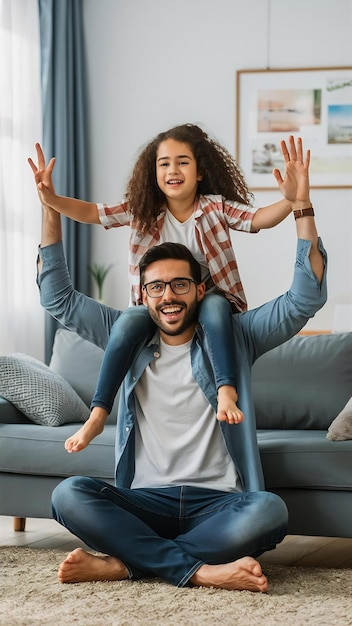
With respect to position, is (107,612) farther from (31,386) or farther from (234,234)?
(234,234)

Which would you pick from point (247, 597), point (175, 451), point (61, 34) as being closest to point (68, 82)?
point (61, 34)

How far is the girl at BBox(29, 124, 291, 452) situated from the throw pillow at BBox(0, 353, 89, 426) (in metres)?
0.68

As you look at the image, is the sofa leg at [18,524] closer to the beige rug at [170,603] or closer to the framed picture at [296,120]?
the beige rug at [170,603]

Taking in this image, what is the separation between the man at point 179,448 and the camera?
2.38 meters

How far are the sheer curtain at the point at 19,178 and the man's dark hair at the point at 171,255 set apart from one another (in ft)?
8.20

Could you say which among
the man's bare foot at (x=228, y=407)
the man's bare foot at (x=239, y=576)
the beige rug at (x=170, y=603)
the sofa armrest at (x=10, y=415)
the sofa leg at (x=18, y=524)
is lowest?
the sofa leg at (x=18, y=524)

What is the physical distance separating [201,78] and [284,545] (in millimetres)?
3405

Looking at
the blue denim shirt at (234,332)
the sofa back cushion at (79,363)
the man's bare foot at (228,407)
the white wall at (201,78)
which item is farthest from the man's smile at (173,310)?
the white wall at (201,78)

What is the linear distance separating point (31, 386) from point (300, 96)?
3.04 meters

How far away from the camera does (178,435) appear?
2.58 meters

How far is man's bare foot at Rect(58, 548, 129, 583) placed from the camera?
7.83ft

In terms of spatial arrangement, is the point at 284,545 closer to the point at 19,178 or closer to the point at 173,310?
the point at 173,310

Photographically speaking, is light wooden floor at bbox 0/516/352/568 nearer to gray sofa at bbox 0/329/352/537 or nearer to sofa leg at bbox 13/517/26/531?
sofa leg at bbox 13/517/26/531

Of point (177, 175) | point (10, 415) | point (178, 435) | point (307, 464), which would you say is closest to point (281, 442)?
point (307, 464)
